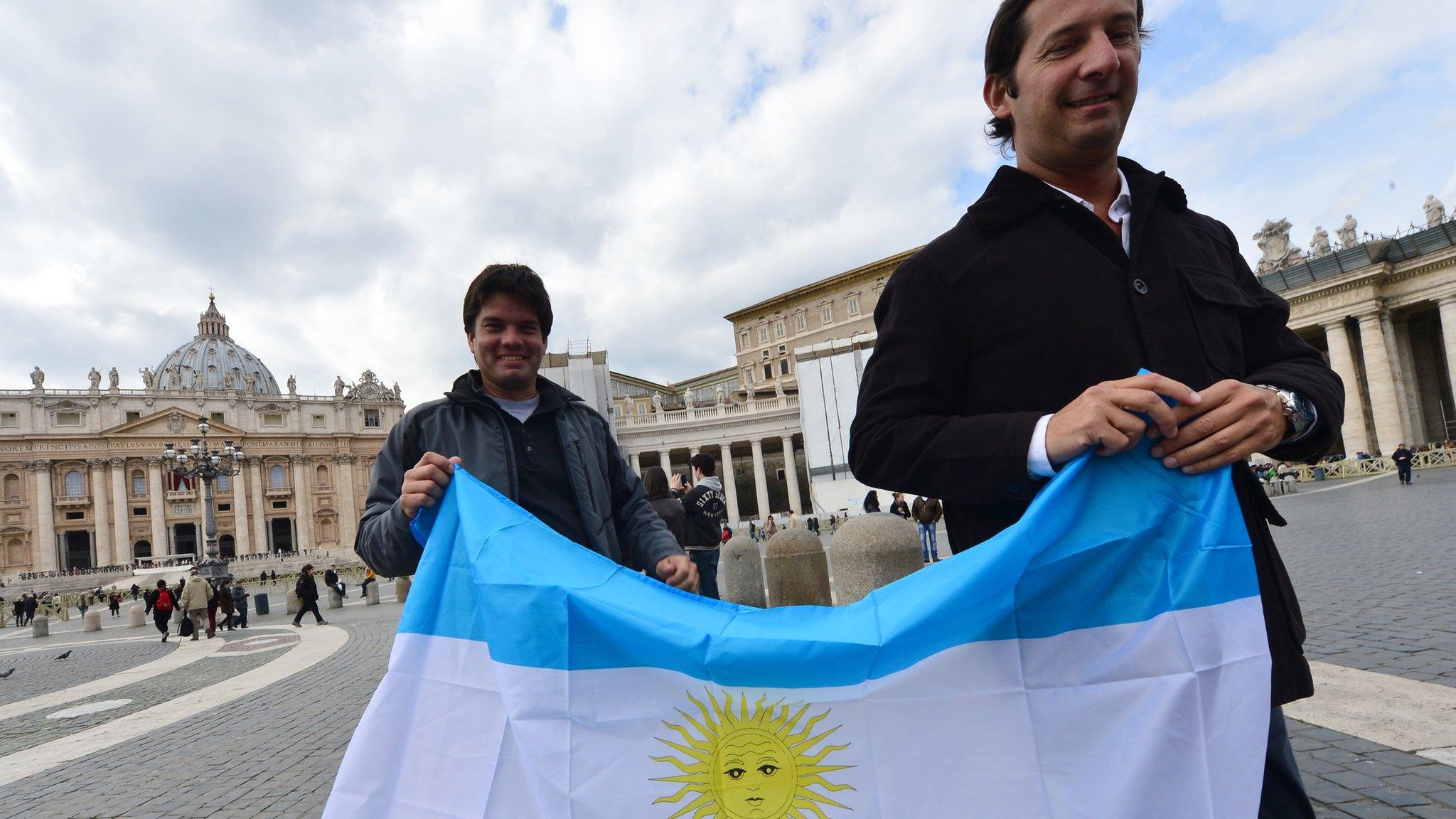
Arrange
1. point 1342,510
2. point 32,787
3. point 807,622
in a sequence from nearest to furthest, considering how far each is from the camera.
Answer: point 807,622, point 32,787, point 1342,510

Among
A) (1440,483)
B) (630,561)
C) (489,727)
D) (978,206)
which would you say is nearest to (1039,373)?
(978,206)

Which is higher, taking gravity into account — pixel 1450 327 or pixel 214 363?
pixel 214 363

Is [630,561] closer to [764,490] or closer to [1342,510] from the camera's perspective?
[1342,510]

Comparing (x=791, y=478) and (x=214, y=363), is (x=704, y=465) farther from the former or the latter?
(x=214, y=363)

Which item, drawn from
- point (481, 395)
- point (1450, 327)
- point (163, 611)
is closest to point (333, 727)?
point (481, 395)

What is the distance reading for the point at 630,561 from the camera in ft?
8.93

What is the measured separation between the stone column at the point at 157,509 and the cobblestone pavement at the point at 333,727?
70176 millimetres

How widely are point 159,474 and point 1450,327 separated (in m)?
90.9

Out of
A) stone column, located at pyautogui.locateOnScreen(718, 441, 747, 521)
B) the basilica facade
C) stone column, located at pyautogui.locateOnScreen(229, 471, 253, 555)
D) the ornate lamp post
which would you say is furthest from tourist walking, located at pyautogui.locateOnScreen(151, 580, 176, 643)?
stone column, located at pyautogui.locateOnScreen(229, 471, 253, 555)

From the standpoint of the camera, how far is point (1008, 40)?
4.87ft

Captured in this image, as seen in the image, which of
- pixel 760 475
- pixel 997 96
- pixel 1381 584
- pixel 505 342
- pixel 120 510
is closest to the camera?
pixel 997 96

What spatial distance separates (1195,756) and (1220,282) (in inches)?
33.6

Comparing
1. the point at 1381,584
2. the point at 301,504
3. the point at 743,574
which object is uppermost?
the point at 301,504

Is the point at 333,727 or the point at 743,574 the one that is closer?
the point at 333,727
